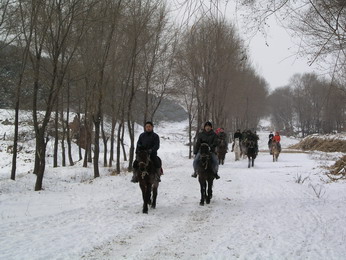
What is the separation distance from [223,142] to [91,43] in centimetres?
1040

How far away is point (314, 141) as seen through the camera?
4038 cm

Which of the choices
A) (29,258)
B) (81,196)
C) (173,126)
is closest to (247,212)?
(29,258)

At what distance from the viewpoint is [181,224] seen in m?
7.62

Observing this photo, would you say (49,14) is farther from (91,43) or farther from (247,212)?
(247,212)

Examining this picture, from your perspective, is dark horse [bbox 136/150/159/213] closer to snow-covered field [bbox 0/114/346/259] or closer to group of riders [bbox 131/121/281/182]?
group of riders [bbox 131/121/281/182]

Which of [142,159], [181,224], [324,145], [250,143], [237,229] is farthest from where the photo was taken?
[324,145]

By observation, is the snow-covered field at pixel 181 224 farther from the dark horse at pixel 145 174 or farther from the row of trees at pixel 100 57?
the row of trees at pixel 100 57

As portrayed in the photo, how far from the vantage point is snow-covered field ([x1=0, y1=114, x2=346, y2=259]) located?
5621 millimetres

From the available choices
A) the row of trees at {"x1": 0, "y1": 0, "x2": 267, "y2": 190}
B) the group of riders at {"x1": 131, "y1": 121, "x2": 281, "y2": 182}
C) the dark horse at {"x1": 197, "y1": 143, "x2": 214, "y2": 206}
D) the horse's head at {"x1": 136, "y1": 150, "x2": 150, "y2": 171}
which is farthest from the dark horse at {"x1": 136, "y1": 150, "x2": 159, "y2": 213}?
the row of trees at {"x1": 0, "y1": 0, "x2": 267, "y2": 190}

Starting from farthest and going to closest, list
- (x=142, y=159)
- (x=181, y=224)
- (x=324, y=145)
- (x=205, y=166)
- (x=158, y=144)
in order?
(x=324, y=145) → (x=205, y=166) → (x=158, y=144) → (x=142, y=159) → (x=181, y=224)

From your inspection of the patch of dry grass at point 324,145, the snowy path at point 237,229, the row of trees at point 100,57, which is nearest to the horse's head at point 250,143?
the row of trees at point 100,57

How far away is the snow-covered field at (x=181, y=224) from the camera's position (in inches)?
221

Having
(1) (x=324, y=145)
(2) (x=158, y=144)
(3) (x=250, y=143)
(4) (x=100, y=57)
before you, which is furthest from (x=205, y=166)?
(1) (x=324, y=145)

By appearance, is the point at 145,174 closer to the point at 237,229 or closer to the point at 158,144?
the point at 158,144
